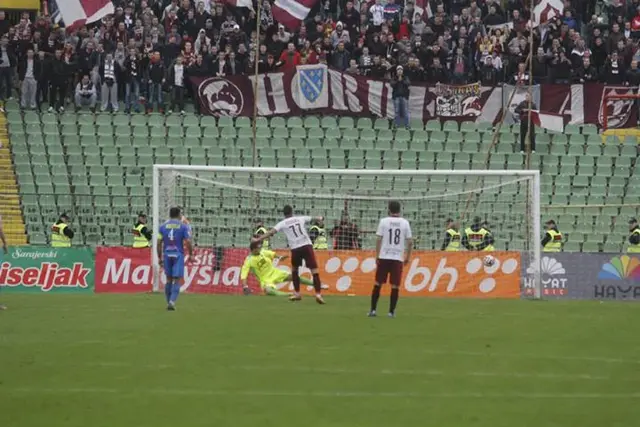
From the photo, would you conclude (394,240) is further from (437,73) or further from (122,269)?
(437,73)

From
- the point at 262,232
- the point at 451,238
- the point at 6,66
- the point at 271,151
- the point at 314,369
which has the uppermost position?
the point at 6,66

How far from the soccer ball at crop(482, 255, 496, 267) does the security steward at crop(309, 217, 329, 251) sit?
3680 mm

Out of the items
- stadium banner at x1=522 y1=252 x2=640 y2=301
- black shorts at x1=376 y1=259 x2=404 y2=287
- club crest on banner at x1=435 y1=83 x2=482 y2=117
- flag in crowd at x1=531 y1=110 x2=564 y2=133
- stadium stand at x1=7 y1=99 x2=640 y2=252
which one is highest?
club crest on banner at x1=435 y1=83 x2=482 y2=117

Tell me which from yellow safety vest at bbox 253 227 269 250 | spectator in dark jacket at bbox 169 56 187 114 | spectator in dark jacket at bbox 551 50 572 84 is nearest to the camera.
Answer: yellow safety vest at bbox 253 227 269 250

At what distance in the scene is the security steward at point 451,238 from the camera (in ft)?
106

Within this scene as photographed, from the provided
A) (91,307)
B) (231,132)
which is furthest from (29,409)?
(231,132)

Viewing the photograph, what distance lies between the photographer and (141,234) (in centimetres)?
3300

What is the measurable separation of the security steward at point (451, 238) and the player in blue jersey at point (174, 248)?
9281 mm

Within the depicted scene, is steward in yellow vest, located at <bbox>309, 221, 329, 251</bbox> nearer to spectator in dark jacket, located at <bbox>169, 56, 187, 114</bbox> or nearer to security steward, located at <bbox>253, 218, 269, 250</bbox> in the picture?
security steward, located at <bbox>253, 218, 269, 250</bbox>

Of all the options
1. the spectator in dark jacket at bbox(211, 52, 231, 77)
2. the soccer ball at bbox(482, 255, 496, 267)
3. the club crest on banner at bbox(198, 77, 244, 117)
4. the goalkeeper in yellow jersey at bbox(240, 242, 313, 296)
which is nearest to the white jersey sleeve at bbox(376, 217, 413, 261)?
the goalkeeper in yellow jersey at bbox(240, 242, 313, 296)

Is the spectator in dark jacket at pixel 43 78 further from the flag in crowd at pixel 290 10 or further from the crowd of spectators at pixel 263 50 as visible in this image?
the flag in crowd at pixel 290 10

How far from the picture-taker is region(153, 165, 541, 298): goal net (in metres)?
31.5

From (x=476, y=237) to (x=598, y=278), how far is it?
3.02 meters

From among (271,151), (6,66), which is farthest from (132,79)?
(271,151)
